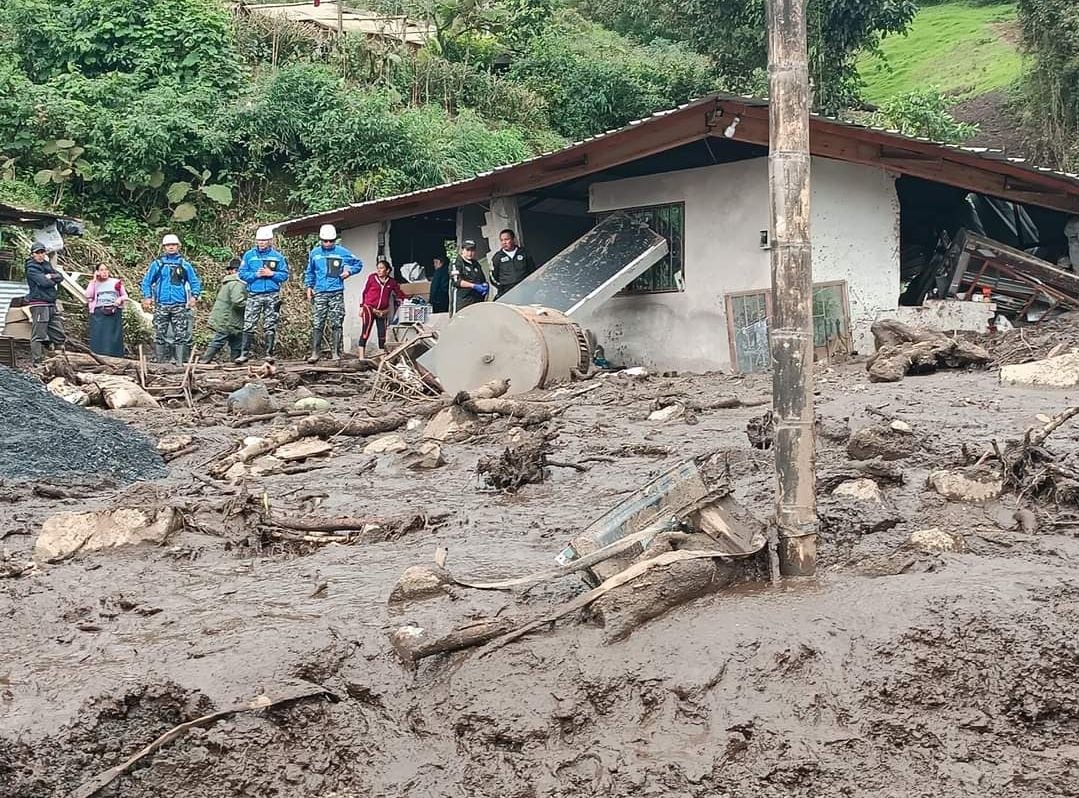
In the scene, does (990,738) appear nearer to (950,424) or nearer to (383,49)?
(950,424)

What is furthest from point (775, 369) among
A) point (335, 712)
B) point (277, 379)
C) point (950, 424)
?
point (277, 379)

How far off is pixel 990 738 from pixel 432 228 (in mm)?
14857

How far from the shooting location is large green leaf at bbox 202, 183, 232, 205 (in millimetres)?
21484

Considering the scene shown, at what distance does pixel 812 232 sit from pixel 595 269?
2392 mm

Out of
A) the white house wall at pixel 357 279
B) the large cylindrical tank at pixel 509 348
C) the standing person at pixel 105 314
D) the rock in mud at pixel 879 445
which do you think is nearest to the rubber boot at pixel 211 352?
the standing person at pixel 105 314

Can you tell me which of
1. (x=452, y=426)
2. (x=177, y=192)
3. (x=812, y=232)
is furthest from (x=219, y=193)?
(x=452, y=426)

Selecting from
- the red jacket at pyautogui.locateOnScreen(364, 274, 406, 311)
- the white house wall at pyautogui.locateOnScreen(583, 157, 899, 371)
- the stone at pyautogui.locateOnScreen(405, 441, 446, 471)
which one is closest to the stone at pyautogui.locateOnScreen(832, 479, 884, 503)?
the stone at pyautogui.locateOnScreen(405, 441, 446, 471)

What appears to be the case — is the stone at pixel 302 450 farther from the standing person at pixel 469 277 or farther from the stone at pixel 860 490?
the stone at pixel 860 490

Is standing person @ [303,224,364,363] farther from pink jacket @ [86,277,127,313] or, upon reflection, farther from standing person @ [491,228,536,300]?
pink jacket @ [86,277,127,313]

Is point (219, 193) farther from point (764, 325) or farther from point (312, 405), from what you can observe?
point (764, 325)

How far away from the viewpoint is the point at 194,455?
31.5 feet

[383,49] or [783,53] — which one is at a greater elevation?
[383,49]

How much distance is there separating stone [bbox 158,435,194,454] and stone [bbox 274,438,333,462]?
1.10 meters

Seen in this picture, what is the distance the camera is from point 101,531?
6.04m
